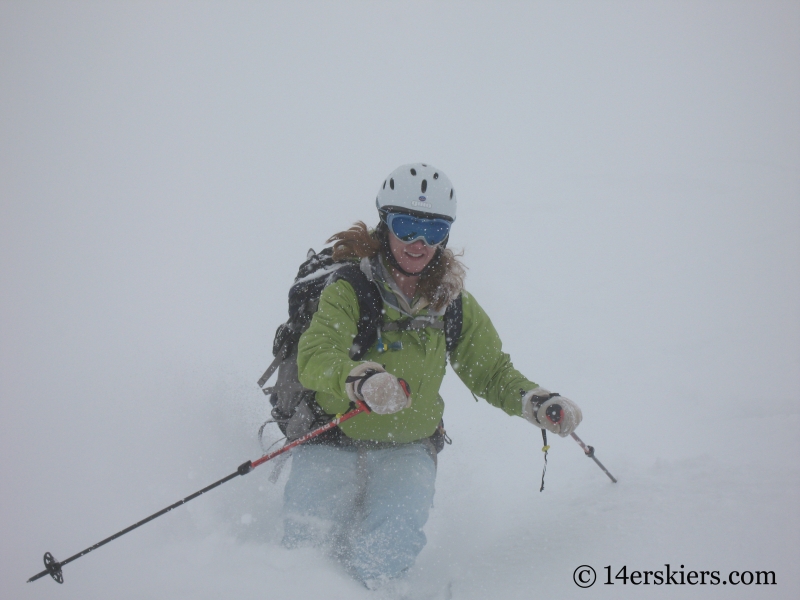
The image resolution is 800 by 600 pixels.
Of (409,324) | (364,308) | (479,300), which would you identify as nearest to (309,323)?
(364,308)

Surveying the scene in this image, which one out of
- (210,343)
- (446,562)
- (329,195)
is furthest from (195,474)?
(329,195)

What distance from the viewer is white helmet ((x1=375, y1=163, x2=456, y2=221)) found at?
338cm

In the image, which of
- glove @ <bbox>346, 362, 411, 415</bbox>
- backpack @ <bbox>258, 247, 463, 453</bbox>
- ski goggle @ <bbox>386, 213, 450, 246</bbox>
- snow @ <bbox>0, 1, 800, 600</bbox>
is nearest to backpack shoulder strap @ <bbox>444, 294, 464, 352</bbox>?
backpack @ <bbox>258, 247, 463, 453</bbox>

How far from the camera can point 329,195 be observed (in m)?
17.7

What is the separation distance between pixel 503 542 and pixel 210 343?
555 cm

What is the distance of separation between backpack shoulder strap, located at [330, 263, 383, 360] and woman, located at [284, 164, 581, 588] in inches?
1.5

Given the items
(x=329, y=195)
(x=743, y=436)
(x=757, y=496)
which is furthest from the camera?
(x=329, y=195)

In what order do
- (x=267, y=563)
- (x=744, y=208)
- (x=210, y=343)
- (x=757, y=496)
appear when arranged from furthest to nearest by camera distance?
(x=744, y=208) → (x=210, y=343) → (x=757, y=496) → (x=267, y=563)

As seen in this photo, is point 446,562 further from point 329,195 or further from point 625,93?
point 625,93

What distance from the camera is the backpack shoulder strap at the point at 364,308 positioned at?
3.20 m

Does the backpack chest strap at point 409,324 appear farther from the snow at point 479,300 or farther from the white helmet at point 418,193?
the snow at point 479,300

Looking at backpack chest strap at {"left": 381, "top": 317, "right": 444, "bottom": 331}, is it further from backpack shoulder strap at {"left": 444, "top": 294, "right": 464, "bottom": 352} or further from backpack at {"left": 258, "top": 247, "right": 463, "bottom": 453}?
backpack shoulder strap at {"left": 444, "top": 294, "right": 464, "bottom": 352}

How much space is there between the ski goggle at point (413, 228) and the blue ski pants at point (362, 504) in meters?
1.46

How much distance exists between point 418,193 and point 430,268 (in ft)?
1.71
